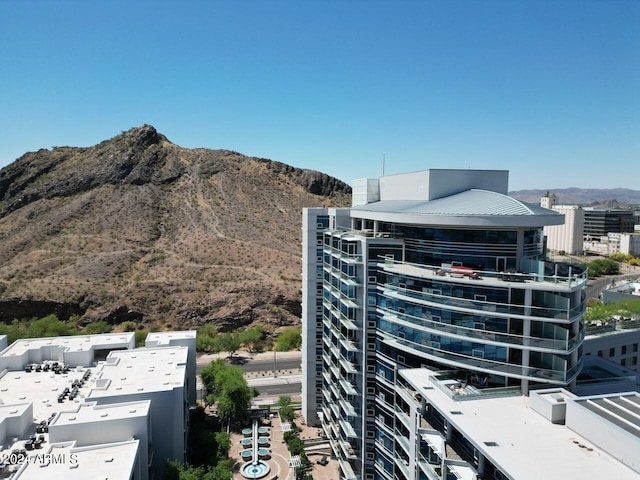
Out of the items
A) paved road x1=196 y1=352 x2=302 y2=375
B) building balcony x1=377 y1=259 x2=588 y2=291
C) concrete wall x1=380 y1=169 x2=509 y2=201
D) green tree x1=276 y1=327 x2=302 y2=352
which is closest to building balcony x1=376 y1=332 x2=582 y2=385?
building balcony x1=377 y1=259 x2=588 y2=291

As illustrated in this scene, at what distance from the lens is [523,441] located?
728 inches

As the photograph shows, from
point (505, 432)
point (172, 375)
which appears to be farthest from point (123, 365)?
point (505, 432)

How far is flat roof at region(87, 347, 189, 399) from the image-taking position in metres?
33.9

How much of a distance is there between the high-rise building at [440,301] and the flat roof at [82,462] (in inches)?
667

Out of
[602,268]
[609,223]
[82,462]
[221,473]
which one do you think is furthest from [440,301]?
[609,223]

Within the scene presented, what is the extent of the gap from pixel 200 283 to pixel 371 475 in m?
67.9

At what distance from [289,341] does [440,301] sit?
52.6 meters

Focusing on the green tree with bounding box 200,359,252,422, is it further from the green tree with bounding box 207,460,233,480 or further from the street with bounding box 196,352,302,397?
the green tree with bounding box 207,460,233,480

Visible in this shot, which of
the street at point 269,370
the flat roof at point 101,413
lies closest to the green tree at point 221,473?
the flat roof at point 101,413

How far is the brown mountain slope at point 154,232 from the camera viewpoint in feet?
283

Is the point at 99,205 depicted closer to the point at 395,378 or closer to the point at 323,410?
the point at 323,410

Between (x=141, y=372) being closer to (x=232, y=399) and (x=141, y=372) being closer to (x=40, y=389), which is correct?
(x=40, y=389)

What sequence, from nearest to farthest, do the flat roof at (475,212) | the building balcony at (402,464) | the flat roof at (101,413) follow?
1. the flat roof at (475,212)
2. the building balcony at (402,464)
3. the flat roof at (101,413)

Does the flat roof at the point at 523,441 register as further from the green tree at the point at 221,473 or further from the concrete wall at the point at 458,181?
the green tree at the point at 221,473
